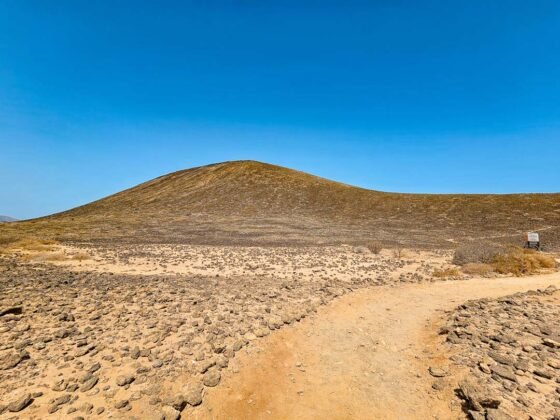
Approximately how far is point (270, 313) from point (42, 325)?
7.15 m

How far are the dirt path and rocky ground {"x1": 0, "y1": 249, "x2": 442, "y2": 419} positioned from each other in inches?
24.9

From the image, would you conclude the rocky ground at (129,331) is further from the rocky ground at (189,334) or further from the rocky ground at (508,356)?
the rocky ground at (508,356)

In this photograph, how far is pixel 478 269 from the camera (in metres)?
19.9

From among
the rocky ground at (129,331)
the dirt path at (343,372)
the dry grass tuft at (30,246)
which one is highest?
the dry grass tuft at (30,246)

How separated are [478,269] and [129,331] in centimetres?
2060

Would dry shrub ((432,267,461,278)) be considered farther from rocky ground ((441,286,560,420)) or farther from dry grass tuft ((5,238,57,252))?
dry grass tuft ((5,238,57,252))

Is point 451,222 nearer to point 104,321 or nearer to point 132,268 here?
point 132,268

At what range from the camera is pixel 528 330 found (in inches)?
359

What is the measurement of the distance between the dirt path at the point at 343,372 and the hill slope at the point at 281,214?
2585 centimetres

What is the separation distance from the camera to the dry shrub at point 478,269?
1950cm

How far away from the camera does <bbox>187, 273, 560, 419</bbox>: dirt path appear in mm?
6246

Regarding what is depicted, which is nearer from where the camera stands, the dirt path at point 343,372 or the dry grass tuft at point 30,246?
the dirt path at point 343,372

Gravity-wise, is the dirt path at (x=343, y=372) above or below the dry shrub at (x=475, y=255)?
below

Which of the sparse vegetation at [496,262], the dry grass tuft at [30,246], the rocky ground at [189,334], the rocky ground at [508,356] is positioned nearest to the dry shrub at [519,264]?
the sparse vegetation at [496,262]
